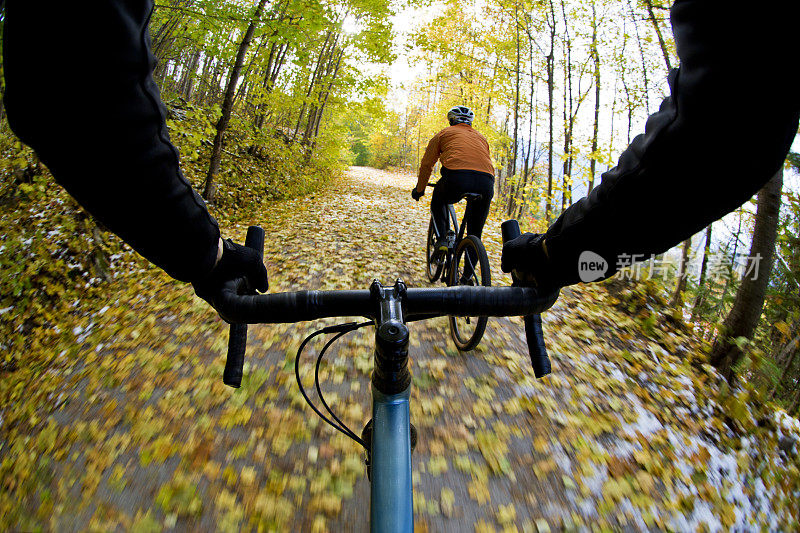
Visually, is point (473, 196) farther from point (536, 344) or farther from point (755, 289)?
point (755, 289)

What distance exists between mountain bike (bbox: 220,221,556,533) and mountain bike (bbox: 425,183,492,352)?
156cm

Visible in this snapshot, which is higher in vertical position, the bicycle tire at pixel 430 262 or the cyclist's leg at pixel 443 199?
the cyclist's leg at pixel 443 199

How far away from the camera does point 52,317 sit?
424cm

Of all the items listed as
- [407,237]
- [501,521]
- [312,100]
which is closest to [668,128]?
[501,521]

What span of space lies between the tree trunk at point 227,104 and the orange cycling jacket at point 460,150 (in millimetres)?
4341

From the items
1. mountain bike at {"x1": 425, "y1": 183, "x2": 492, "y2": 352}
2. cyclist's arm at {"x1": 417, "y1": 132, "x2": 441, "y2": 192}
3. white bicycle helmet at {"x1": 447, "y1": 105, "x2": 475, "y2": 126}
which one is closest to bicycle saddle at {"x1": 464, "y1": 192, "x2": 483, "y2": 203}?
mountain bike at {"x1": 425, "y1": 183, "x2": 492, "y2": 352}

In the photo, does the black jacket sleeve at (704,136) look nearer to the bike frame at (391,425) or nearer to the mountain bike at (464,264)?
the bike frame at (391,425)

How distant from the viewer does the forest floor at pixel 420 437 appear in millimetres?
2059

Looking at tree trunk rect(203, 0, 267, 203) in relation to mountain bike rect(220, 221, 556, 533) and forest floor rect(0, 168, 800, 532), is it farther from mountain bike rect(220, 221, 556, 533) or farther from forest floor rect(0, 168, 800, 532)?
mountain bike rect(220, 221, 556, 533)

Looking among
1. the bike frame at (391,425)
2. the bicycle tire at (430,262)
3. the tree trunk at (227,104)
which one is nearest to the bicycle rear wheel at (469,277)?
the bicycle tire at (430,262)

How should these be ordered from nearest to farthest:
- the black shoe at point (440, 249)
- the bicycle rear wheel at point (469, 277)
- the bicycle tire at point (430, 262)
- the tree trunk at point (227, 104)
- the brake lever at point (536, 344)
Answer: the brake lever at point (536, 344)
the bicycle rear wheel at point (469, 277)
the black shoe at point (440, 249)
the bicycle tire at point (430, 262)
the tree trunk at point (227, 104)

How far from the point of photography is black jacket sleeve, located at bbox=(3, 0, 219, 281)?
50 centimetres

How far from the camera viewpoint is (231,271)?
41.0 inches

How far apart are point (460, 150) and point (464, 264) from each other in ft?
4.79
